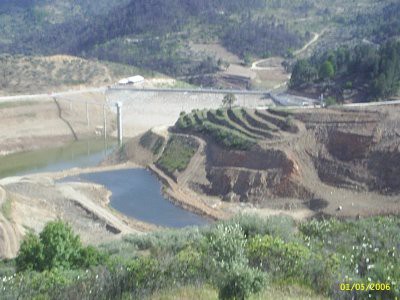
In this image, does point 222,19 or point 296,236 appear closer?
point 296,236

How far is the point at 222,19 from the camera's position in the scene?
431 feet

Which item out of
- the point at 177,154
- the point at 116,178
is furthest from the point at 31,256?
the point at 177,154

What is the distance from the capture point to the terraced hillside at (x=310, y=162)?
46031 mm

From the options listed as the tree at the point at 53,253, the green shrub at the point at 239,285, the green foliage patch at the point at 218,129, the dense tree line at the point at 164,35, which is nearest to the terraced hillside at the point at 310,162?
the green foliage patch at the point at 218,129

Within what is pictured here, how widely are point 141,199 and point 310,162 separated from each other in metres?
13.0

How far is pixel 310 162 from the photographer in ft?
163

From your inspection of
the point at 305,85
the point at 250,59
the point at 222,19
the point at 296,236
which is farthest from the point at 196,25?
the point at 296,236

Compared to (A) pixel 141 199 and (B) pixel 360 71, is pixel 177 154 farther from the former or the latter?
(B) pixel 360 71

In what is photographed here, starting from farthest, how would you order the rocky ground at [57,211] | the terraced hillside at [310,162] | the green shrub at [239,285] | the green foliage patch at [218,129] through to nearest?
the green foliage patch at [218,129] < the terraced hillside at [310,162] < the rocky ground at [57,211] < the green shrub at [239,285]

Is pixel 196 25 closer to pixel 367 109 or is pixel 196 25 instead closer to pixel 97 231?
pixel 367 109

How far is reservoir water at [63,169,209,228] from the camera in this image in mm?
45275

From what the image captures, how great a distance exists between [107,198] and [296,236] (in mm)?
32884

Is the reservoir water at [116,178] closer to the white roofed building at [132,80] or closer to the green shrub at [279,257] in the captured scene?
the white roofed building at [132,80]

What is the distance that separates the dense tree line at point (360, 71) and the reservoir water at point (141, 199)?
80.6 ft
